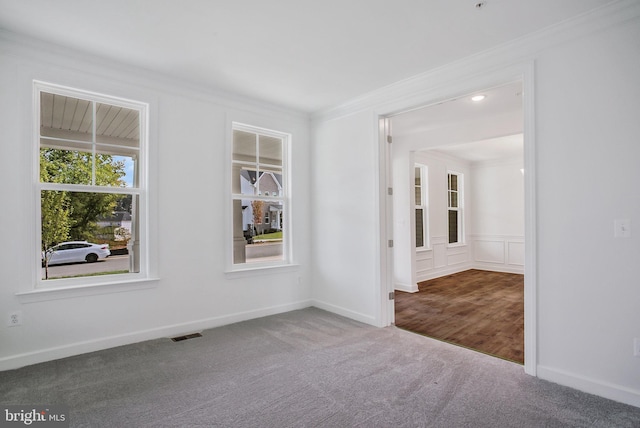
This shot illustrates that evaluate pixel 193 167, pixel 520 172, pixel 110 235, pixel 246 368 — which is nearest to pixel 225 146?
pixel 193 167

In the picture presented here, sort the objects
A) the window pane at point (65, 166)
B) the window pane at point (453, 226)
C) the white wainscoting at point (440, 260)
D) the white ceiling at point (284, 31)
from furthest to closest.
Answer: the window pane at point (453, 226) < the white wainscoting at point (440, 260) < the window pane at point (65, 166) < the white ceiling at point (284, 31)

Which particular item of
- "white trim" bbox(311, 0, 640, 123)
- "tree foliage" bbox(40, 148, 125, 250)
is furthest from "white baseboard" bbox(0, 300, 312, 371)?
"white trim" bbox(311, 0, 640, 123)

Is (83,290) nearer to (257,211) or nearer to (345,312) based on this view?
(257,211)

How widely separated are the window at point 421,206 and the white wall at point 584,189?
147 inches

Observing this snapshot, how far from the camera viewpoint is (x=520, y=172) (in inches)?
295

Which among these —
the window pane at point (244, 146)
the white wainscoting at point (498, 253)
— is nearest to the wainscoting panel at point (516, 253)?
the white wainscoting at point (498, 253)

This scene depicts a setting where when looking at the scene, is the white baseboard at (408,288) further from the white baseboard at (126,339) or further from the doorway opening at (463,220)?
the white baseboard at (126,339)

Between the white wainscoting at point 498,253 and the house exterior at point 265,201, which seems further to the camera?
the white wainscoting at point 498,253

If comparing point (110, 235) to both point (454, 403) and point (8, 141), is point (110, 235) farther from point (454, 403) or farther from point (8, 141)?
point (454, 403)

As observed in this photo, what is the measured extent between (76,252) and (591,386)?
4330 mm

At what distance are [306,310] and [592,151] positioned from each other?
11.3 ft

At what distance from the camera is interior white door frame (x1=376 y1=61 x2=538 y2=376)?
8.55 ft

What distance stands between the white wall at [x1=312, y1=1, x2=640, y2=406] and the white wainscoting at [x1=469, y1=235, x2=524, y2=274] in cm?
561

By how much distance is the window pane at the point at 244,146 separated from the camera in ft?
13.6
